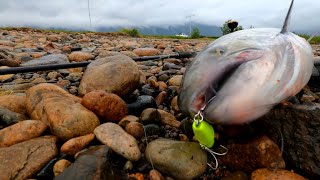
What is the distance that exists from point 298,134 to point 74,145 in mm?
1768

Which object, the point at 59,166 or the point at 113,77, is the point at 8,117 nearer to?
the point at 59,166

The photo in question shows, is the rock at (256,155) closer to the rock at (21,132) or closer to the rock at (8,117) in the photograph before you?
the rock at (21,132)

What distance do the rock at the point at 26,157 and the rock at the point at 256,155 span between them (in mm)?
1463

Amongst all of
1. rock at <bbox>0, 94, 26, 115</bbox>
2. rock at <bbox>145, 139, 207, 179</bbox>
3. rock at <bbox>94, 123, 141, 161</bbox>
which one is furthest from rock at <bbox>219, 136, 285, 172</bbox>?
rock at <bbox>0, 94, 26, 115</bbox>

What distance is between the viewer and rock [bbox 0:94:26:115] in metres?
3.31

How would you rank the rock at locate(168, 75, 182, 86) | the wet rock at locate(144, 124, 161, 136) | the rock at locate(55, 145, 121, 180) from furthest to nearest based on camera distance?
the rock at locate(168, 75, 182, 86)
the wet rock at locate(144, 124, 161, 136)
the rock at locate(55, 145, 121, 180)

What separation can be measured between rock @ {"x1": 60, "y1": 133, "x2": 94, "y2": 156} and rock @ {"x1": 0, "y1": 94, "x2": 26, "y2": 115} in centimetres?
103

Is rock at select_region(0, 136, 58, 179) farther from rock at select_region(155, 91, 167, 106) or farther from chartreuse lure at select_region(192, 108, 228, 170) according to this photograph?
rock at select_region(155, 91, 167, 106)

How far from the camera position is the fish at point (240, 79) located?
1.96 m

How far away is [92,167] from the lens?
2.16 metres

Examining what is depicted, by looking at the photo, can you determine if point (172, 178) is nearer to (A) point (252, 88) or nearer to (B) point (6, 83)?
(A) point (252, 88)

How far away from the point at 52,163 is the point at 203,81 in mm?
1370

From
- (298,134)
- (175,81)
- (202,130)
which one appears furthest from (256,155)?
(175,81)

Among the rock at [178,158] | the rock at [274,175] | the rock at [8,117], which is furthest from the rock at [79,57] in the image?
the rock at [274,175]
